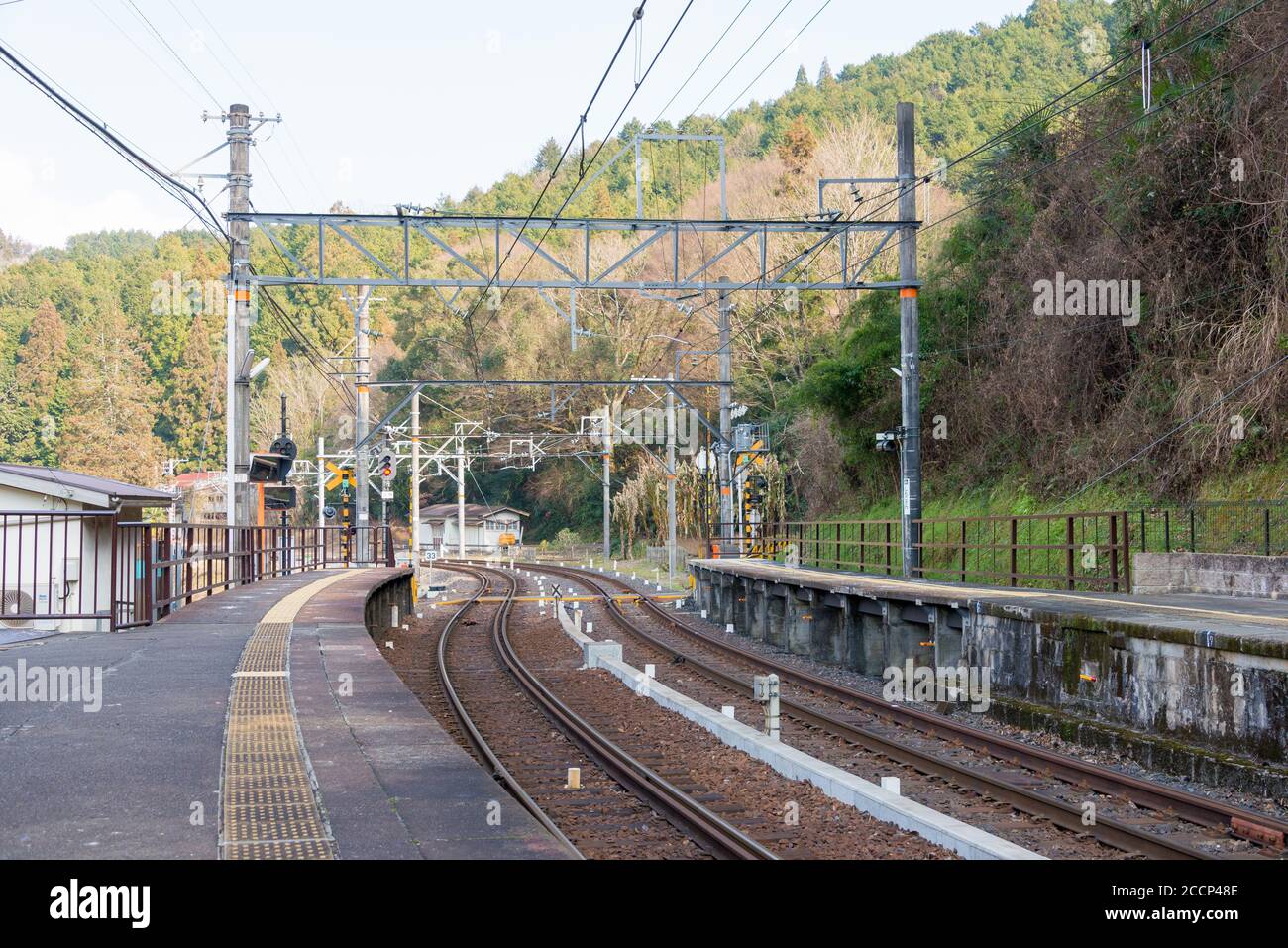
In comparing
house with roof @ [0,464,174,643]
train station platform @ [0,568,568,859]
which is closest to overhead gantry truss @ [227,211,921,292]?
house with roof @ [0,464,174,643]

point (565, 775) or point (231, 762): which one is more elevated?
point (231, 762)

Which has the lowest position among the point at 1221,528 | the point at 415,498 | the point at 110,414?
the point at 1221,528

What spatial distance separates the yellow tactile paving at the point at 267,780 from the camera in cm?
582

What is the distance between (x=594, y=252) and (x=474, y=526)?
19646 millimetres

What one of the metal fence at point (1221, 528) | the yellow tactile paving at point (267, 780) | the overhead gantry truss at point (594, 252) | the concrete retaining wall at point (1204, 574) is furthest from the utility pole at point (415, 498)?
the yellow tactile paving at point (267, 780)

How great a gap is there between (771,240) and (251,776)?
43.1m

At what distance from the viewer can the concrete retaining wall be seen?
16.2 m

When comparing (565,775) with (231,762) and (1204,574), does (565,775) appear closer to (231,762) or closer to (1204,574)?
(231,762)

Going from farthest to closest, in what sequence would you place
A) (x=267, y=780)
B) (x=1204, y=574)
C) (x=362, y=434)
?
(x=362, y=434), (x=1204, y=574), (x=267, y=780)

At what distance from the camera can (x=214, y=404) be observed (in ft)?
283

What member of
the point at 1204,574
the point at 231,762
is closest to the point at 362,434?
the point at 1204,574

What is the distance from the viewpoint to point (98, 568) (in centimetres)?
1762

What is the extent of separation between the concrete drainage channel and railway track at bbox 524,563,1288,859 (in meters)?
0.70
